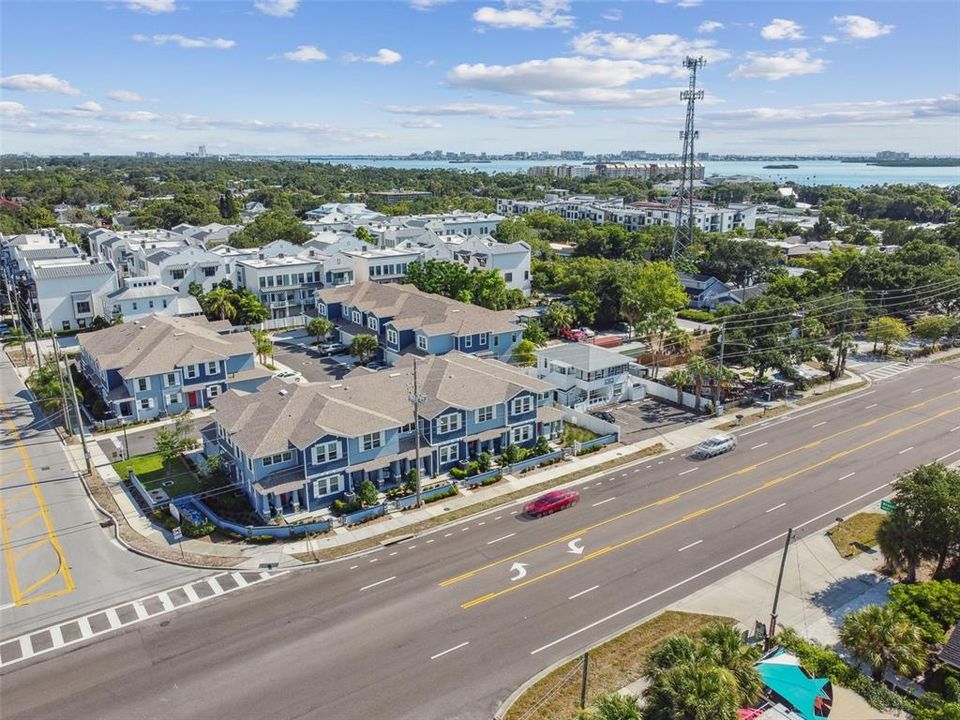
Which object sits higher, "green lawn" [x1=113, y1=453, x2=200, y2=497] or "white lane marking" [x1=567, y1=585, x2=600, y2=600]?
"green lawn" [x1=113, y1=453, x2=200, y2=497]

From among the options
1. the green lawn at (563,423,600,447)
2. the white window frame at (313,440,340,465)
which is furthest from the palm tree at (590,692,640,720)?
the green lawn at (563,423,600,447)

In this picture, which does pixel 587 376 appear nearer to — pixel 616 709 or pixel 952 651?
pixel 952 651

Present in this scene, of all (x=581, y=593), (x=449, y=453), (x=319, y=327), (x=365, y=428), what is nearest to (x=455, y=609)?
(x=581, y=593)

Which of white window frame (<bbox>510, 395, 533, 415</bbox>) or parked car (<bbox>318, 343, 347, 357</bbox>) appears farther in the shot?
parked car (<bbox>318, 343, 347, 357</bbox>)

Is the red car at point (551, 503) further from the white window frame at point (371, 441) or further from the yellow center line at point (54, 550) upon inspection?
the yellow center line at point (54, 550)

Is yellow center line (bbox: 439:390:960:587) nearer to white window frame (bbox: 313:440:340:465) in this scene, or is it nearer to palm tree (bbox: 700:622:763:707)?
white window frame (bbox: 313:440:340:465)

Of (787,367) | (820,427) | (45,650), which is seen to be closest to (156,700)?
(45,650)
